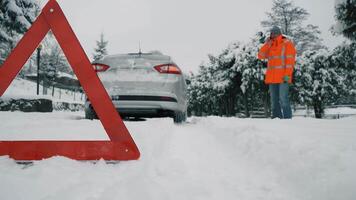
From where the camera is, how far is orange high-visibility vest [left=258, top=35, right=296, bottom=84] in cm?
705

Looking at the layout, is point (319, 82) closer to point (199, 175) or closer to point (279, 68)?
point (279, 68)

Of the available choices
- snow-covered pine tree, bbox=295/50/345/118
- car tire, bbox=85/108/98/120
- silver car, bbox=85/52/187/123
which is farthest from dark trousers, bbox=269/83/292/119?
snow-covered pine tree, bbox=295/50/345/118

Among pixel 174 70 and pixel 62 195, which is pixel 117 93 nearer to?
pixel 174 70

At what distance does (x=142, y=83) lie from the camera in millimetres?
4832

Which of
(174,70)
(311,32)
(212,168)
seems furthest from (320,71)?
(212,168)

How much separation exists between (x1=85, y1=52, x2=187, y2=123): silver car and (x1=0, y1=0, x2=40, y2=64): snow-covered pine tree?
52.8ft

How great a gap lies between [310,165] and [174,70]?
11.1ft

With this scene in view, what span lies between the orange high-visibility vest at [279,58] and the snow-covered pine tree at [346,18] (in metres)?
11.9

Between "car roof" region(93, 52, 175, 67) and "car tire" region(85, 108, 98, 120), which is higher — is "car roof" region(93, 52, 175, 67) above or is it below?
above

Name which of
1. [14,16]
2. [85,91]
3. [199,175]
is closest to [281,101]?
[199,175]

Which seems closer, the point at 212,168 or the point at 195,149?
the point at 212,168

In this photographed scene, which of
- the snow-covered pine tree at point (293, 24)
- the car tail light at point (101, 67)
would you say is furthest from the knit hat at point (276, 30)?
the snow-covered pine tree at point (293, 24)

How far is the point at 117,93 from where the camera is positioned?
15.8 ft

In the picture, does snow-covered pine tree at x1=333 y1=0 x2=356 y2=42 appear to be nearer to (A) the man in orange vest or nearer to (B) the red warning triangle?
(A) the man in orange vest
